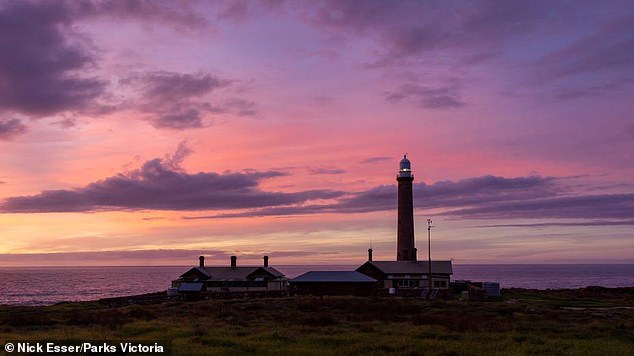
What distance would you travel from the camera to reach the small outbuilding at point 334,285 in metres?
74.6

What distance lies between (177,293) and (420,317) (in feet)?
144

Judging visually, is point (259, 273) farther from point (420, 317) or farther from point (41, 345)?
point (41, 345)

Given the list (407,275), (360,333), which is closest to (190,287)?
(407,275)

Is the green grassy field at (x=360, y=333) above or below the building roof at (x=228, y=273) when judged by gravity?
below

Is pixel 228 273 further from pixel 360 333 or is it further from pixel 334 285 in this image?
pixel 360 333

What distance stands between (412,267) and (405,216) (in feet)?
28.7

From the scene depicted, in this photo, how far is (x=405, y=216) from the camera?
299 feet

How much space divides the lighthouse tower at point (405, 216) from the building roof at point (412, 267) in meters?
4.64

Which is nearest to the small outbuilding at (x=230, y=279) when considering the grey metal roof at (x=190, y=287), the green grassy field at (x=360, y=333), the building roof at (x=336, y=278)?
the grey metal roof at (x=190, y=287)

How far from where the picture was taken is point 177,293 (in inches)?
3029

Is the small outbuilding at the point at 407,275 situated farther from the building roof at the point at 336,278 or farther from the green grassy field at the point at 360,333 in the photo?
the green grassy field at the point at 360,333

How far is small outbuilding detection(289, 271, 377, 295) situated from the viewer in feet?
245

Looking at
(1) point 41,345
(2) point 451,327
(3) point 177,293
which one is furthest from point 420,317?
(3) point 177,293

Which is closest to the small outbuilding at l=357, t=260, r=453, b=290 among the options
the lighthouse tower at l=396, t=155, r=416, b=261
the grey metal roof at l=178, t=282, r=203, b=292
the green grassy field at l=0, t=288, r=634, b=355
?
the lighthouse tower at l=396, t=155, r=416, b=261
